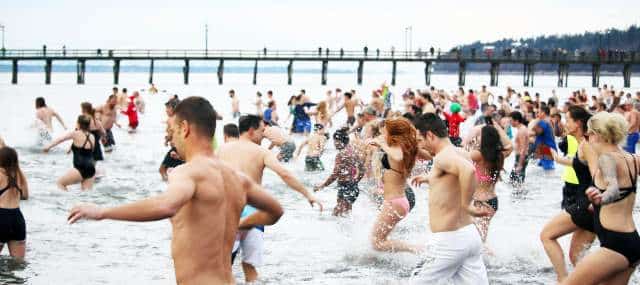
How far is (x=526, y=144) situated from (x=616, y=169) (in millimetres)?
7216

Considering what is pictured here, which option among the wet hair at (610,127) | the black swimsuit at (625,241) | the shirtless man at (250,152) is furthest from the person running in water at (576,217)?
the shirtless man at (250,152)

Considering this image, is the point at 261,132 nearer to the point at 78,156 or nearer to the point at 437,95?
the point at 78,156

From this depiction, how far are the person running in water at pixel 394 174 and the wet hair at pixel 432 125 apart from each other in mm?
1486

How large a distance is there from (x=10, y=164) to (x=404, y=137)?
316 cm

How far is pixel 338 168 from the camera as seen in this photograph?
9.43 metres

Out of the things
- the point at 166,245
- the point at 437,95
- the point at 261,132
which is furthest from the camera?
the point at 437,95

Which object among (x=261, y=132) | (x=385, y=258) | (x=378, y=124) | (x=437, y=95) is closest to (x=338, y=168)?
(x=378, y=124)

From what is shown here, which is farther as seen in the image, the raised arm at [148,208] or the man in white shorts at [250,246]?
the man in white shorts at [250,246]

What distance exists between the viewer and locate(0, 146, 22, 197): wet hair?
21.8 ft

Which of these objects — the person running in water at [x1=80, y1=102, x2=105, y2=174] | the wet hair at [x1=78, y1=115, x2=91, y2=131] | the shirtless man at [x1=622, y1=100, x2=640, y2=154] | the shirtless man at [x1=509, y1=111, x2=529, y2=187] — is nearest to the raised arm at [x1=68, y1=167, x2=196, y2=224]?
the wet hair at [x1=78, y1=115, x2=91, y2=131]

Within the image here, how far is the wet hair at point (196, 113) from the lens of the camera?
3346 millimetres

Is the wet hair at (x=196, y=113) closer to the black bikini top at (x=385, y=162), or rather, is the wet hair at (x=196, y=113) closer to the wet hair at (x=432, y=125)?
the wet hair at (x=432, y=125)

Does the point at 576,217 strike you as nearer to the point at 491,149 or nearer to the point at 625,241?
the point at 625,241

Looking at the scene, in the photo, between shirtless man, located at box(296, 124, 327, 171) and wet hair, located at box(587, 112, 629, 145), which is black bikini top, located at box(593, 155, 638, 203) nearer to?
wet hair, located at box(587, 112, 629, 145)
